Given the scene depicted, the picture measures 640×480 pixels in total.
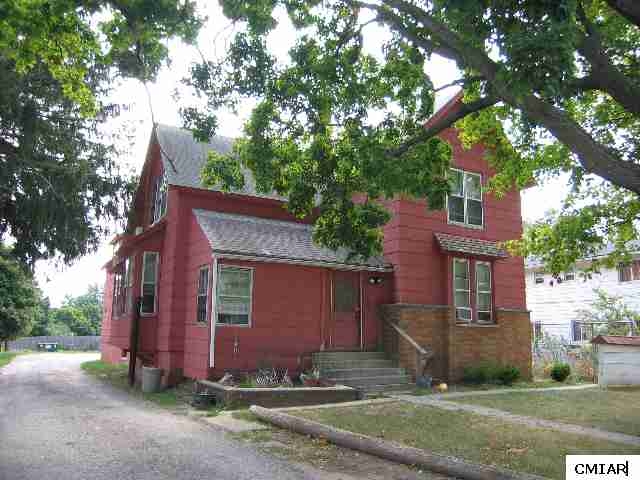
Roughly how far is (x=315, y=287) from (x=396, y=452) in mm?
8273

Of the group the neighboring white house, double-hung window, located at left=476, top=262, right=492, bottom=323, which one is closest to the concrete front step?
double-hung window, located at left=476, top=262, right=492, bottom=323

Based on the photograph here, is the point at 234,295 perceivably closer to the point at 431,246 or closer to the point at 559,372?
the point at 431,246

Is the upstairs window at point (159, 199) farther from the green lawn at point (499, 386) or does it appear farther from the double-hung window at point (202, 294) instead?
the green lawn at point (499, 386)

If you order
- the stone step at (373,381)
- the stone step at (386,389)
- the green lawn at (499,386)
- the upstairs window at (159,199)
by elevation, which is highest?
the upstairs window at (159,199)

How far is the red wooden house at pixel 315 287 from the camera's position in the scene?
48.0 feet

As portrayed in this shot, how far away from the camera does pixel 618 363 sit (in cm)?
1611

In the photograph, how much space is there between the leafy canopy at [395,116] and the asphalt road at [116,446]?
5508 millimetres

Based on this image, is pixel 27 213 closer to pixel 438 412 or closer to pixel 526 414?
pixel 438 412

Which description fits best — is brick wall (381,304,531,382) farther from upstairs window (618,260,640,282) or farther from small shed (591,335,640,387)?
upstairs window (618,260,640,282)

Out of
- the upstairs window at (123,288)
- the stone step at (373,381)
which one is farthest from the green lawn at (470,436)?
the upstairs window at (123,288)

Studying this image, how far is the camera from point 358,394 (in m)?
13.3

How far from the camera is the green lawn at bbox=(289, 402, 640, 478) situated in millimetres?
7496

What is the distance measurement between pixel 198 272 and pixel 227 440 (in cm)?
726

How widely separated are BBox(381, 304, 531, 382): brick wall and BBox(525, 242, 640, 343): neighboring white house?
32.9 ft
